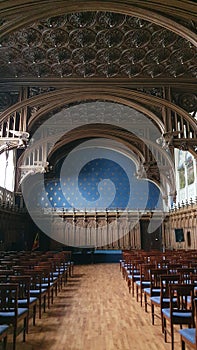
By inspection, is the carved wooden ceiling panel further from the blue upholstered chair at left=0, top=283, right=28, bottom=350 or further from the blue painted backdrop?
the blue painted backdrop

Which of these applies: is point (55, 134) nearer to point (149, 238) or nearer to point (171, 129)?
point (171, 129)

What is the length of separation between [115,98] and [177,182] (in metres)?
11.0

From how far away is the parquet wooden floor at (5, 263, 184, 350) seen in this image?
4105mm

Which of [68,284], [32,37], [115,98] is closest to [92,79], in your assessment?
[115,98]

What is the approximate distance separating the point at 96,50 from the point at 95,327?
7.86 m

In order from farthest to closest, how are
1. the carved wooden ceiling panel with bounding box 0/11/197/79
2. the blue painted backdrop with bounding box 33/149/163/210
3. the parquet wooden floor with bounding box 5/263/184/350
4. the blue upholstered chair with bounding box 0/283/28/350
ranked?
1. the blue painted backdrop with bounding box 33/149/163/210
2. the carved wooden ceiling panel with bounding box 0/11/197/79
3. the parquet wooden floor with bounding box 5/263/184/350
4. the blue upholstered chair with bounding box 0/283/28/350

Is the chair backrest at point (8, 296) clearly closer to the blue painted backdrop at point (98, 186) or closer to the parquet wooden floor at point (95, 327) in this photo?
the parquet wooden floor at point (95, 327)

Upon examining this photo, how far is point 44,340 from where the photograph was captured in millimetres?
4344

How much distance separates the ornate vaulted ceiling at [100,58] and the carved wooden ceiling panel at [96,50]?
1.0 inches

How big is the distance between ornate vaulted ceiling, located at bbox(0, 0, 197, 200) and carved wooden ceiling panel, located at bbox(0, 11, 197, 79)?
0.08ft

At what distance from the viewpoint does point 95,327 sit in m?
4.96

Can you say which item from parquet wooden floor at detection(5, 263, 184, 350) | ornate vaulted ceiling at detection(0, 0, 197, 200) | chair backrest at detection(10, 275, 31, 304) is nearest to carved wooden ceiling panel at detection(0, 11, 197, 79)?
ornate vaulted ceiling at detection(0, 0, 197, 200)

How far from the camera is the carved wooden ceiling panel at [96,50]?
7.90 meters

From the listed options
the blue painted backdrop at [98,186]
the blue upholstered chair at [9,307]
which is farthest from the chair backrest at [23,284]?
the blue painted backdrop at [98,186]
